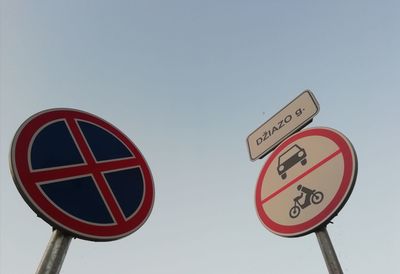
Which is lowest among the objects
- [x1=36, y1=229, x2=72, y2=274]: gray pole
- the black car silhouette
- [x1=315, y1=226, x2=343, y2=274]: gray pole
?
[x1=36, y1=229, x2=72, y2=274]: gray pole

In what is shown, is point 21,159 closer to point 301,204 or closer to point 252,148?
point 301,204

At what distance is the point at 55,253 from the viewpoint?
1.28 metres

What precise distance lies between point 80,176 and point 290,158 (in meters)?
1.38

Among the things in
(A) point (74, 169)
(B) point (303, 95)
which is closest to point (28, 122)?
(A) point (74, 169)

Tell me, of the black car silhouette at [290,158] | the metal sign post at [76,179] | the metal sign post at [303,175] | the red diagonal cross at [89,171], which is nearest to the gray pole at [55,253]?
the metal sign post at [76,179]

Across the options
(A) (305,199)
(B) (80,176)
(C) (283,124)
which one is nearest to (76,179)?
(B) (80,176)

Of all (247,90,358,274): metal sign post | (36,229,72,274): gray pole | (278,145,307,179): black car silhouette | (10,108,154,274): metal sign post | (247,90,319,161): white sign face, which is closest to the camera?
(36,229,72,274): gray pole

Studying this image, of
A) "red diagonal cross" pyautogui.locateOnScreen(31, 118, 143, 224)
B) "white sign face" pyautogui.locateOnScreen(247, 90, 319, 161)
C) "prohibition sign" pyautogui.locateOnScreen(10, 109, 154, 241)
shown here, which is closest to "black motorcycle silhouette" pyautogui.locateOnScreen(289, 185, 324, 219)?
"white sign face" pyautogui.locateOnScreen(247, 90, 319, 161)

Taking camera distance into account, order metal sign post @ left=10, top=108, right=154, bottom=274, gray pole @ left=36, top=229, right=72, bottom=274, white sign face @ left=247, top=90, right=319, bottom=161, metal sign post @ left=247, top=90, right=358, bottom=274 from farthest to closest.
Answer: white sign face @ left=247, top=90, right=319, bottom=161, metal sign post @ left=247, top=90, right=358, bottom=274, metal sign post @ left=10, top=108, right=154, bottom=274, gray pole @ left=36, top=229, right=72, bottom=274

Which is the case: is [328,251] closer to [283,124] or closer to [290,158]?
[290,158]

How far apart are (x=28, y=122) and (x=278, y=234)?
1.56 metres

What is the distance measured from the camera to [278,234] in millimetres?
1971

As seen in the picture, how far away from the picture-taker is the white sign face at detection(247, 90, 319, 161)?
2448 millimetres

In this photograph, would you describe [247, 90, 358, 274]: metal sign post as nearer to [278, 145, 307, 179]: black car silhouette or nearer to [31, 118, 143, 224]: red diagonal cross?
[278, 145, 307, 179]: black car silhouette
